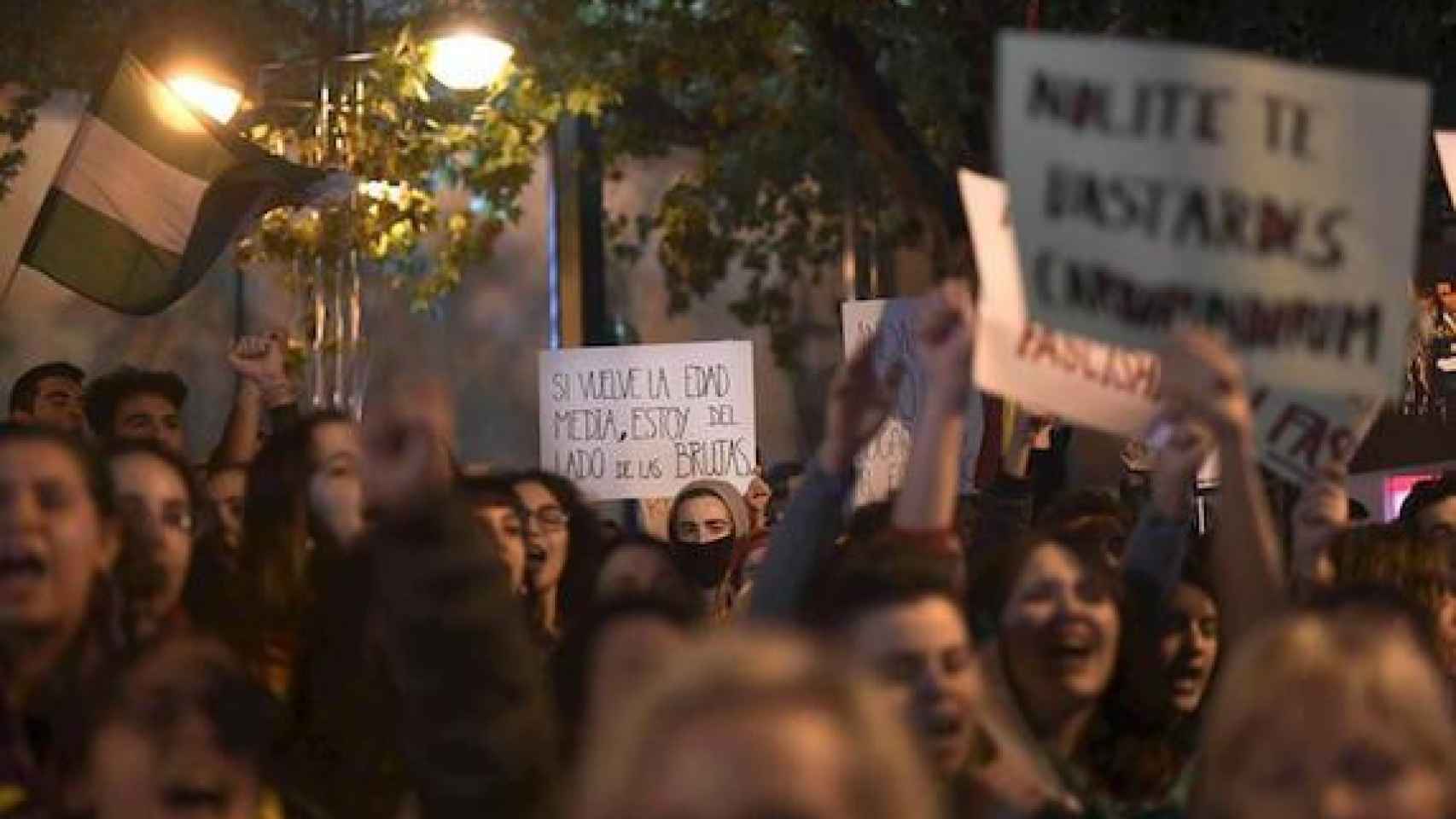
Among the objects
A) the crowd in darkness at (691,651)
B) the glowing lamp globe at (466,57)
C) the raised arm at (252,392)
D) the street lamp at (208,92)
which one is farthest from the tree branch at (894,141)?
the crowd in darkness at (691,651)

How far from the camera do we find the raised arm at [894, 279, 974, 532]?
560 centimetres

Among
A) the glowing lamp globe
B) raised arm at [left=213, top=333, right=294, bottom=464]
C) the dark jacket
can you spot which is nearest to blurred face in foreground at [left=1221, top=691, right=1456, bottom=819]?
the dark jacket

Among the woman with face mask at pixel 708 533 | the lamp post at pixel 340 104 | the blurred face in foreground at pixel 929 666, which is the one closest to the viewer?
the blurred face in foreground at pixel 929 666

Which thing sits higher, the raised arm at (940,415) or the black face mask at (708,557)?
the raised arm at (940,415)

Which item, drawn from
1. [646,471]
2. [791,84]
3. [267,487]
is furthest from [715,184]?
[267,487]

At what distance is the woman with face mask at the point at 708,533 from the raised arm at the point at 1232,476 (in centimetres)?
A: 414

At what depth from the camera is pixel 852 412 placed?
19.6 feet

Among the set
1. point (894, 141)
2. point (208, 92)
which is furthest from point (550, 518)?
point (894, 141)

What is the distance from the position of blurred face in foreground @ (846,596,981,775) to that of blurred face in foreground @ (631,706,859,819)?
1.67m

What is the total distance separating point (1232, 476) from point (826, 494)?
95cm

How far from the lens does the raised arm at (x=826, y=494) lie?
19.2 ft

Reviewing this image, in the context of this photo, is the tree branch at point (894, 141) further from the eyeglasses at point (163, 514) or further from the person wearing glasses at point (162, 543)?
the eyeglasses at point (163, 514)

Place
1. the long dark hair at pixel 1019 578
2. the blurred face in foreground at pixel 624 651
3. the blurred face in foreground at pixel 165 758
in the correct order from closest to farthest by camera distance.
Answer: the blurred face in foreground at pixel 165 758 < the blurred face in foreground at pixel 624 651 < the long dark hair at pixel 1019 578

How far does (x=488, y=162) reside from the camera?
17.8m
